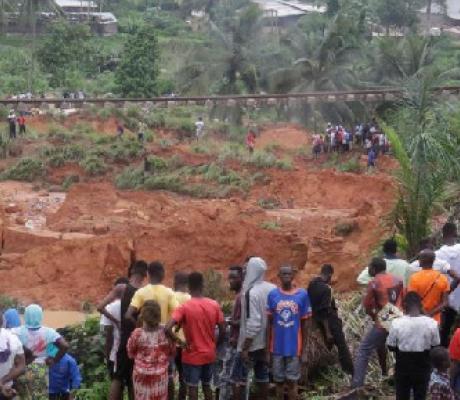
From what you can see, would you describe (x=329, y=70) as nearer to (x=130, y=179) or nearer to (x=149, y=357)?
(x=130, y=179)

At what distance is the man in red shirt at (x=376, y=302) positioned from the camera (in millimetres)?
8867

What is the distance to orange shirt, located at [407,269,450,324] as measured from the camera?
28.9ft

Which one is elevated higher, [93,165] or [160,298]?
[160,298]

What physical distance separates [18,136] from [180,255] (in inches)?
673

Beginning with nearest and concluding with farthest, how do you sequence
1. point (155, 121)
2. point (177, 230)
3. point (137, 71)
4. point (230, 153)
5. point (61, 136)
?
point (177, 230) → point (230, 153) → point (61, 136) → point (155, 121) → point (137, 71)

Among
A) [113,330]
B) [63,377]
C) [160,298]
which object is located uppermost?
[160,298]

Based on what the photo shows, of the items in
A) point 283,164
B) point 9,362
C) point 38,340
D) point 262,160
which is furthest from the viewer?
point 262,160

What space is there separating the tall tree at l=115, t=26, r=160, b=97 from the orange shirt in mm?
38473

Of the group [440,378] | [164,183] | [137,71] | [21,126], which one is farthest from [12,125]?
[440,378]

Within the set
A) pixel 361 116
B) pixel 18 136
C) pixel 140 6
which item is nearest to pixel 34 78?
pixel 18 136

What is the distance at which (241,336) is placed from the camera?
8.47 metres

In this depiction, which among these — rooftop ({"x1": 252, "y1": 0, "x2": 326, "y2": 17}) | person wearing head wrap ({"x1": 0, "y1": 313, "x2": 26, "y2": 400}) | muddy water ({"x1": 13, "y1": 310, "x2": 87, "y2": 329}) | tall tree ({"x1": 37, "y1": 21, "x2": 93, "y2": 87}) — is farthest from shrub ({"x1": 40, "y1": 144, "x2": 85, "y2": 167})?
rooftop ({"x1": 252, "y1": 0, "x2": 326, "y2": 17})

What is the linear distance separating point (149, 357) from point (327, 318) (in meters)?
2.22

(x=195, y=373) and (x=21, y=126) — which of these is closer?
(x=195, y=373)
